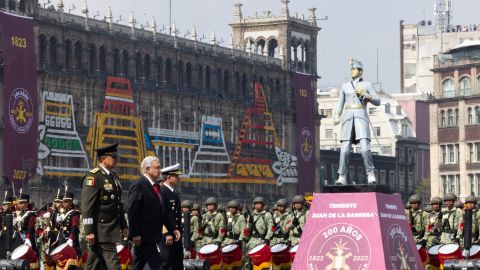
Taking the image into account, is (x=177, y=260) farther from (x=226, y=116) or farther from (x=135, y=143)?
(x=226, y=116)

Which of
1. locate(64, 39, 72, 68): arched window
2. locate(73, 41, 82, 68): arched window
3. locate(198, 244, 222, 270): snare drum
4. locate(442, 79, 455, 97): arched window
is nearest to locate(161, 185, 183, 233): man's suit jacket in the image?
locate(198, 244, 222, 270): snare drum

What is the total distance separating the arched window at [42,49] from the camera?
96938 millimetres

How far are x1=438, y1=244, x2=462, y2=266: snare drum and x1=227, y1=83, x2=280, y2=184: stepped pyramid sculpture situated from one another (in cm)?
8506

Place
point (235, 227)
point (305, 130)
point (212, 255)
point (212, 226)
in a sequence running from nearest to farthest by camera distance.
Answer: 1. point (212, 255)
2. point (235, 227)
3. point (212, 226)
4. point (305, 130)

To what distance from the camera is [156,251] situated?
25062 millimetres

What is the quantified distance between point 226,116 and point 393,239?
305 feet

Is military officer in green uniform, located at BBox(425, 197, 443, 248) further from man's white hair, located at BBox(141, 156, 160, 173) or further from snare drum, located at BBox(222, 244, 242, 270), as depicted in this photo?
man's white hair, located at BBox(141, 156, 160, 173)

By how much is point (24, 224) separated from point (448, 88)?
3703 inches

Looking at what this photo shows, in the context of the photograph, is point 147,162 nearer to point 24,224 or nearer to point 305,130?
point 24,224

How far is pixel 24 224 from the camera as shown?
→ 37000 millimetres

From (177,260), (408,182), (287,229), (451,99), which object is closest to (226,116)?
(451,99)

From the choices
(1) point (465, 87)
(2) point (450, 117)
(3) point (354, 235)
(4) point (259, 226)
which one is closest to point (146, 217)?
(3) point (354, 235)

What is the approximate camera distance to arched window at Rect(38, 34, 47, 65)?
9694 cm

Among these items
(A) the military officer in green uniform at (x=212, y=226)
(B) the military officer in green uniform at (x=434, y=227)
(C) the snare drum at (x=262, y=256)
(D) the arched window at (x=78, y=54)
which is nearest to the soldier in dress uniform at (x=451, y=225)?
(B) the military officer in green uniform at (x=434, y=227)
